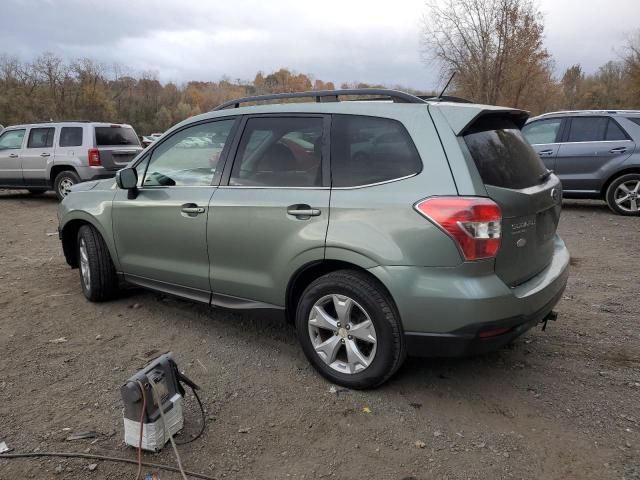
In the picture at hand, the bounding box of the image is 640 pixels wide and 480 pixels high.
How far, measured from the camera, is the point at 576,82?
52.4m

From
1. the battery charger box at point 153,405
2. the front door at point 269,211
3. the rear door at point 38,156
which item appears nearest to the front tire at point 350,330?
the front door at point 269,211

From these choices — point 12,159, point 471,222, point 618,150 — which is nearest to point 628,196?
point 618,150

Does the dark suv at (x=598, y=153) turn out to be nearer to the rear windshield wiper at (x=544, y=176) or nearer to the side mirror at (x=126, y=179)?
the rear windshield wiper at (x=544, y=176)

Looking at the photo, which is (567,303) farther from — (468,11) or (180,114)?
(180,114)

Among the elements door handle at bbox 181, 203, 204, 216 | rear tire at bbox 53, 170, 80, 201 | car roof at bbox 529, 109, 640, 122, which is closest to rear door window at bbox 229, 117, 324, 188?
door handle at bbox 181, 203, 204, 216

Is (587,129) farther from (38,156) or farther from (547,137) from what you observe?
(38,156)

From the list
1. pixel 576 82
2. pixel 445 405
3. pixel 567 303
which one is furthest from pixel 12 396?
pixel 576 82

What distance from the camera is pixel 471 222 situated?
264 centimetres

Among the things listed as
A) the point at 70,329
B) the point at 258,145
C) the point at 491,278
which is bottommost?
the point at 70,329

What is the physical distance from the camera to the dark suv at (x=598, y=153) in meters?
8.51

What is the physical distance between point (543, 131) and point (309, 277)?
305 inches

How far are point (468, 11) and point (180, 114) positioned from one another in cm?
5068

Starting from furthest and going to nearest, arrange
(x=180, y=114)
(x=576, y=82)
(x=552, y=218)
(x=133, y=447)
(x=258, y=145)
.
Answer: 1. (x=180, y=114)
2. (x=576, y=82)
3. (x=258, y=145)
4. (x=552, y=218)
5. (x=133, y=447)

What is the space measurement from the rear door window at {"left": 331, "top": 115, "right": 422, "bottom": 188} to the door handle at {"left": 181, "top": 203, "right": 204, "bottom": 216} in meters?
1.10
